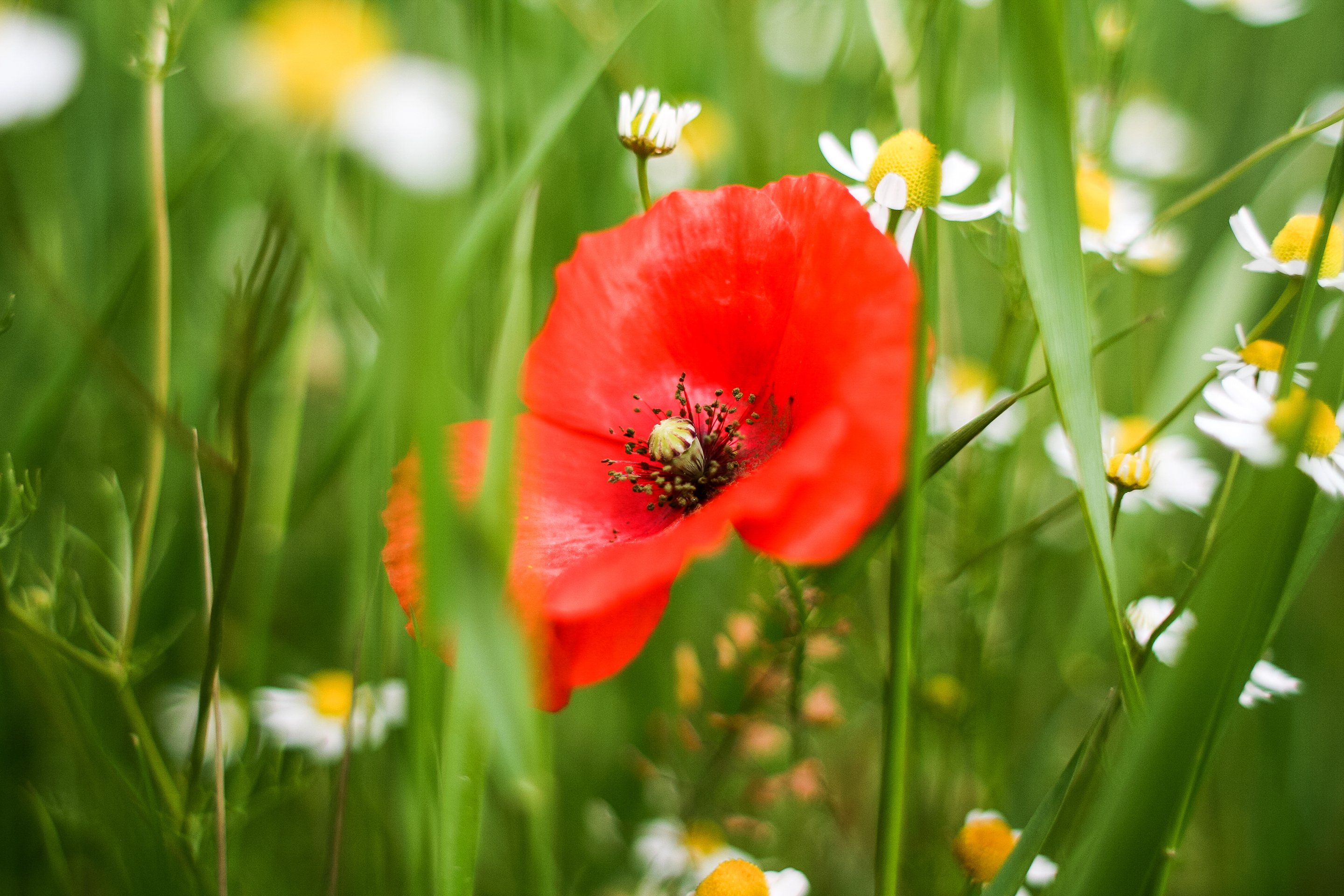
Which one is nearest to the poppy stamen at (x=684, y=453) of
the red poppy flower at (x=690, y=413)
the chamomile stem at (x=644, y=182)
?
the red poppy flower at (x=690, y=413)

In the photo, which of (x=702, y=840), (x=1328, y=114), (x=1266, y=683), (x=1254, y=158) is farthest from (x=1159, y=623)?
(x=1328, y=114)

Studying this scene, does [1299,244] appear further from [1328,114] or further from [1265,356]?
[1328,114]

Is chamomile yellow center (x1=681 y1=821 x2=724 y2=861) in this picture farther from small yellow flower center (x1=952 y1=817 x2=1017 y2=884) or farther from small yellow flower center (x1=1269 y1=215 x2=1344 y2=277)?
small yellow flower center (x1=1269 y1=215 x2=1344 y2=277)

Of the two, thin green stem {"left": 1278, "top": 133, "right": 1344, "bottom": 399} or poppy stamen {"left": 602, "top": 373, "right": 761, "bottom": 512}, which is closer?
thin green stem {"left": 1278, "top": 133, "right": 1344, "bottom": 399}

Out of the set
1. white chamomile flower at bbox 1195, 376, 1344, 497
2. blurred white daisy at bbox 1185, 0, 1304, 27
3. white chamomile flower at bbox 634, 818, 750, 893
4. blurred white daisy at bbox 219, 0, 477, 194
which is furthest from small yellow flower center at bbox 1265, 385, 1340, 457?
blurred white daisy at bbox 1185, 0, 1304, 27

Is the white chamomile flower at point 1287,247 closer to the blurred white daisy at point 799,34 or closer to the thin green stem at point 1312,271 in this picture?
the thin green stem at point 1312,271
